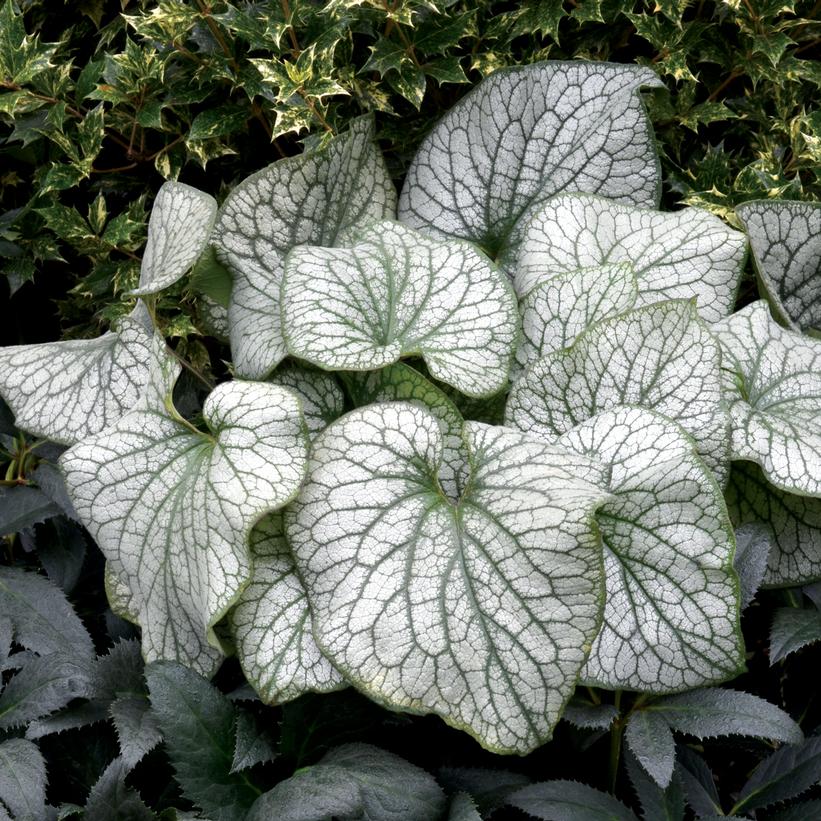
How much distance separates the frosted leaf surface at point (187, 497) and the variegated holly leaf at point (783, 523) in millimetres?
724

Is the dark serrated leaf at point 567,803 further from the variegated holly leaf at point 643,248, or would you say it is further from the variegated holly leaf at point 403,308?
the variegated holly leaf at point 643,248

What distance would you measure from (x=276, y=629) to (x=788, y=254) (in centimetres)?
110

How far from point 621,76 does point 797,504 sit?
815 millimetres

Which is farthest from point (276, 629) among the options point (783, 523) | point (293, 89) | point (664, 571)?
point (293, 89)

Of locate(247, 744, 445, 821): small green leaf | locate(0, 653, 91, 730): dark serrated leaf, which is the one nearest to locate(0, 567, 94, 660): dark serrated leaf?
locate(0, 653, 91, 730): dark serrated leaf

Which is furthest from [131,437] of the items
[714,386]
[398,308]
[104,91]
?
[714,386]

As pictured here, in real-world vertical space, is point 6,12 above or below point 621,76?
above

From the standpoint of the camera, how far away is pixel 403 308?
1.43 meters

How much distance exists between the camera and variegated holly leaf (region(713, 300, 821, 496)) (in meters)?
1.33

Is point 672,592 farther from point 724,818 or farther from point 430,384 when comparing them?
point 430,384

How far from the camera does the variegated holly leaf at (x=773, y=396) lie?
1335mm

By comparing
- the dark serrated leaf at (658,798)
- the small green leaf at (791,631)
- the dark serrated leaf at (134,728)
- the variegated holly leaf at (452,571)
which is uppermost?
the variegated holly leaf at (452,571)

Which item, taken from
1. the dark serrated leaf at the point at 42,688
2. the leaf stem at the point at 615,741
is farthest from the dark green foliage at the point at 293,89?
the leaf stem at the point at 615,741

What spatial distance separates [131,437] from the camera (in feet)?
4.50
